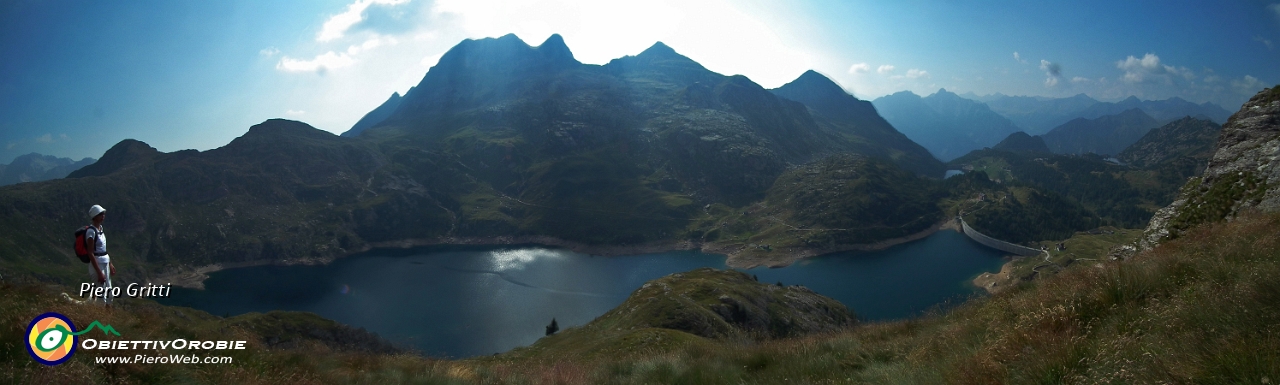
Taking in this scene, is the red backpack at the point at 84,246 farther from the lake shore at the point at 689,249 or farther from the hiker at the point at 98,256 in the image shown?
the lake shore at the point at 689,249

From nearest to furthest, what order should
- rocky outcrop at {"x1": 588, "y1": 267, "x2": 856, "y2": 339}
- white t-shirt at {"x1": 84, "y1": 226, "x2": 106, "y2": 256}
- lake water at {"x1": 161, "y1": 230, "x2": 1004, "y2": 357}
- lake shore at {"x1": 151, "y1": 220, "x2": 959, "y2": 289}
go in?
white t-shirt at {"x1": 84, "y1": 226, "x2": 106, "y2": 256}, rocky outcrop at {"x1": 588, "y1": 267, "x2": 856, "y2": 339}, lake water at {"x1": 161, "y1": 230, "x2": 1004, "y2": 357}, lake shore at {"x1": 151, "y1": 220, "x2": 959, "y2": 289}

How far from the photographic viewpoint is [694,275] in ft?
294

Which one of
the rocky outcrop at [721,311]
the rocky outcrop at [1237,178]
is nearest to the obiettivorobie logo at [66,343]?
the rocky outcrop at [1237,178]

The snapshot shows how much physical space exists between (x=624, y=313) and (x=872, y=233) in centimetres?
15569

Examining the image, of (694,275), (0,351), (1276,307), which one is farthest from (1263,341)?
(694,275)

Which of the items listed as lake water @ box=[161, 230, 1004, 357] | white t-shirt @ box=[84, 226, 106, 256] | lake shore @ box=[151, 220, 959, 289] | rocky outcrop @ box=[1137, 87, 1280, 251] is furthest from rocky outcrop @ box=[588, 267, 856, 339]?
lake shore @ box=[151, 220, 959, 289]

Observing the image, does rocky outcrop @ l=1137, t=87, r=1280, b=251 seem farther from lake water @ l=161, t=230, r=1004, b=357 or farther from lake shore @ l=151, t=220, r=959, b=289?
lake shore @ l=151, t=220, r=959, b=289

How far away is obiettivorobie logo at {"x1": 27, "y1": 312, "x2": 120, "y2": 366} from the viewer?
7.91m

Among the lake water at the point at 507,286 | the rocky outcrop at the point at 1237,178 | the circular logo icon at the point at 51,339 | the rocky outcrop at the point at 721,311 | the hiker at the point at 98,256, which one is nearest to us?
the circular logo icon at the point at 51,339

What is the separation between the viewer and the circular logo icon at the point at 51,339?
7906 millimetres

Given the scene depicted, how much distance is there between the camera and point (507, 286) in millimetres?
144500

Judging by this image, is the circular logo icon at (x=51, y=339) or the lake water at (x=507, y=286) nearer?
the circular logo icon at (x=51, y=339)

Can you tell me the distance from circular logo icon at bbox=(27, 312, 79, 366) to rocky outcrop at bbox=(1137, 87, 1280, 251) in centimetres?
2835

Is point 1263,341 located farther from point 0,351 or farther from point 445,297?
point 445,297
